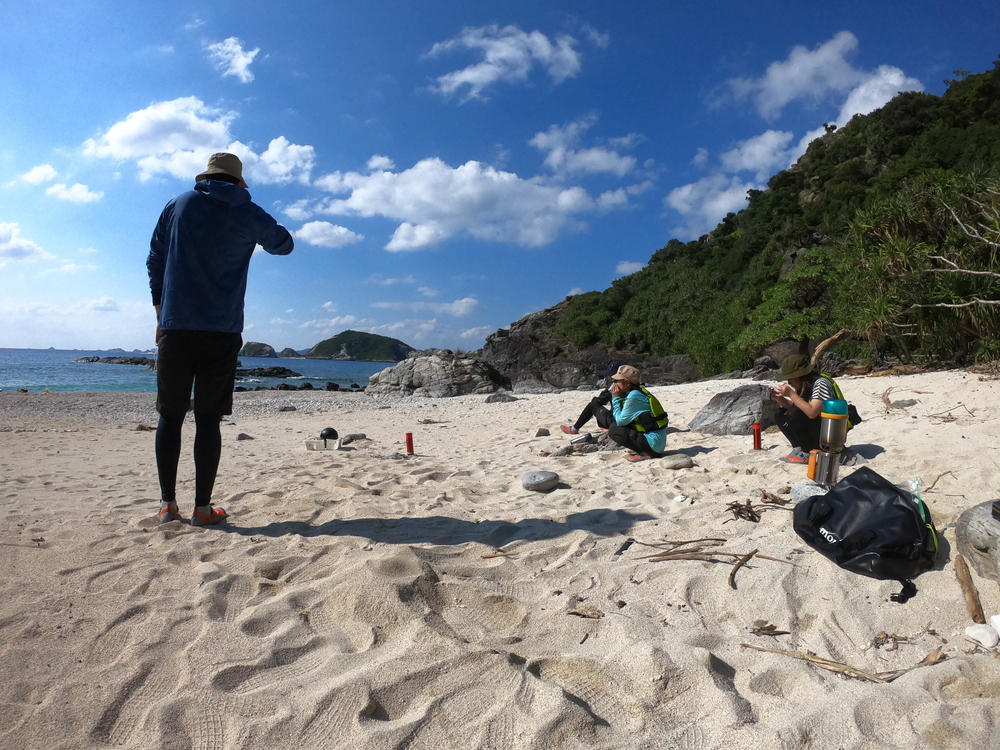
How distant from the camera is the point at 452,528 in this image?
3.49 m

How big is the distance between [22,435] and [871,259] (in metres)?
14.4

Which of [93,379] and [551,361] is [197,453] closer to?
[551,361]

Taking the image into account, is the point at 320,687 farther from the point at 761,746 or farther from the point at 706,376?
the point at 706,376

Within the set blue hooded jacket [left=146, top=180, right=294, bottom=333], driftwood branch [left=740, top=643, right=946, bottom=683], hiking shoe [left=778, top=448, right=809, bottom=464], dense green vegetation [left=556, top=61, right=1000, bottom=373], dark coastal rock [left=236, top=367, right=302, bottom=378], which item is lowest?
driftwood branch [left=740, top=643, right=946, bottom=683]

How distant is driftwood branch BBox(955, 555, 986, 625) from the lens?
224cm

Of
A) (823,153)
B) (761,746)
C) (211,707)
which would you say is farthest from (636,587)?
(823,153)

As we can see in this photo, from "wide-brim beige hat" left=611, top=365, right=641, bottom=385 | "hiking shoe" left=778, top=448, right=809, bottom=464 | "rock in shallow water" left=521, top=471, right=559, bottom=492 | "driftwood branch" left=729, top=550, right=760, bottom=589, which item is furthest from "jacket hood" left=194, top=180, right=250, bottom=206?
"hiking shoe" left=778, top=448, right=809, bottom=464

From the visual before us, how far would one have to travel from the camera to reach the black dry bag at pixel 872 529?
250cm

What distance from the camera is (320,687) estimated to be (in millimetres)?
1792

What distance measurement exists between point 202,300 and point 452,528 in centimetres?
206

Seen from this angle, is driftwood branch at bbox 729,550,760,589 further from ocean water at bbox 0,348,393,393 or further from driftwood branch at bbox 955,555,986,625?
ocean water at bbox 0,348,393,393

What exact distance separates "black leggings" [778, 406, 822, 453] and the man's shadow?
1.85 m

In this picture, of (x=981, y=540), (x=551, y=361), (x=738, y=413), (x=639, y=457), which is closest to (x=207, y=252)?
(x=639, y=457)

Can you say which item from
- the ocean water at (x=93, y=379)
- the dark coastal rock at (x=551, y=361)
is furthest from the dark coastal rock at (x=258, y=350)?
the dark coastal rock at (x=551, y=361)
